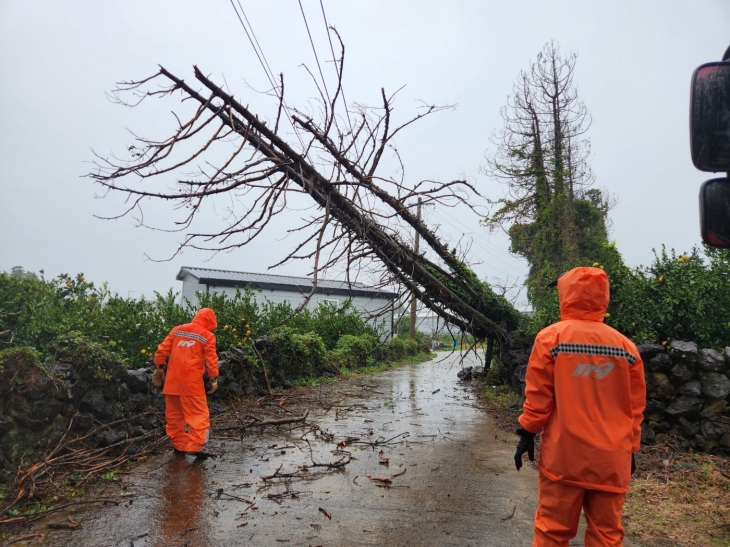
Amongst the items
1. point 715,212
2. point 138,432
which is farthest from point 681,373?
point 138,432

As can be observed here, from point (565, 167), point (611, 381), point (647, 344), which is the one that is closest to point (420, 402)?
point (647, 344)

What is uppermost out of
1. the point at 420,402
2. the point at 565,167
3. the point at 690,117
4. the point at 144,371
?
the point at 565,167

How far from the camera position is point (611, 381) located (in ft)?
10.1

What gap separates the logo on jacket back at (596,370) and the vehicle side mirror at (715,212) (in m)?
1.09

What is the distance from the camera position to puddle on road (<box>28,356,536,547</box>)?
3.87m

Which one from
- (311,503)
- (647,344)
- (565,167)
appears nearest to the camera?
(311,503)

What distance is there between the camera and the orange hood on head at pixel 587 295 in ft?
10.7

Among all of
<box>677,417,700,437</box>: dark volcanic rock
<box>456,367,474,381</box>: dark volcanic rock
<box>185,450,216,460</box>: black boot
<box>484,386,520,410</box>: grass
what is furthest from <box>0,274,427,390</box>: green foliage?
<box>677,417,700,437</box>: dark volcanic rock

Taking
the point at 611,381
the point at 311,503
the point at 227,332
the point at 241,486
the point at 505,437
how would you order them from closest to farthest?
1. the point at 611,381
2. the point at 311,503
3. the point at 241,486
4. the point at 505,437
5. the point at 227,332

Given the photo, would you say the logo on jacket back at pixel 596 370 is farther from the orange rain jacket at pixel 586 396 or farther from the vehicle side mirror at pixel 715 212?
the vehicle side mirror at pixel 715 212

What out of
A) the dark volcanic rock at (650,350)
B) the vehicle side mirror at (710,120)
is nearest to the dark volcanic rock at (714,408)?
the dark volcanic rock at (650,350)

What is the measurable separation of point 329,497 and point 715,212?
3.98 metres

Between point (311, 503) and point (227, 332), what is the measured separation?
22.1 feet

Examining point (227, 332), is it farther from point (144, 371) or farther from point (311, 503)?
point (311, 503)
